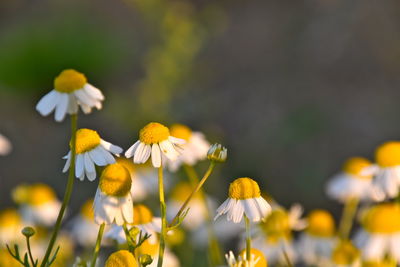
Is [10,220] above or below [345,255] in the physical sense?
above

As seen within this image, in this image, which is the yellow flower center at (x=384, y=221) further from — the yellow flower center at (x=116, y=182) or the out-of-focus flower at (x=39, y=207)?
the out-of-focus flower at (x=39, y=207)

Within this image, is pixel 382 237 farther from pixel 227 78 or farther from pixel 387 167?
pixel 227 78

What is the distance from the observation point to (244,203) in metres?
1.26

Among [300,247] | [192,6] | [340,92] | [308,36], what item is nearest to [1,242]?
[300,247]

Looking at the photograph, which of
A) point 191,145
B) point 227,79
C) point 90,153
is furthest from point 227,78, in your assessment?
point 90,153

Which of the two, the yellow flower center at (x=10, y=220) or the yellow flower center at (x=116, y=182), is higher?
the yellow flower center at (x=10, y=220)

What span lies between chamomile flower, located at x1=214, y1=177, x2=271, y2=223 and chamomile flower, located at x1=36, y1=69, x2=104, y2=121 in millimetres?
270

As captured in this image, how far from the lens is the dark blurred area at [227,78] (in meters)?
4.46

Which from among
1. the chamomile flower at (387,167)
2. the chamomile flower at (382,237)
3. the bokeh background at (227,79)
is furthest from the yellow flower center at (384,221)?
the bokeh background at (227,79)

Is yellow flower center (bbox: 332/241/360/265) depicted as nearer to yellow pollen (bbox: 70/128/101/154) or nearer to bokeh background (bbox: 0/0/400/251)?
yellow pollen (bbox: 70/128/101/154)

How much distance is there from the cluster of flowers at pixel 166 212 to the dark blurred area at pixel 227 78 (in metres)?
1.38

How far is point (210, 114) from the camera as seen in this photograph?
206 inches

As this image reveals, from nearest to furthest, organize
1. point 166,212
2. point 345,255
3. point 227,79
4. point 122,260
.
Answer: point 122,260, point 345,255, point 166,212, point 227,79

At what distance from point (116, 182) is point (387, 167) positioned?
0.78 meters
